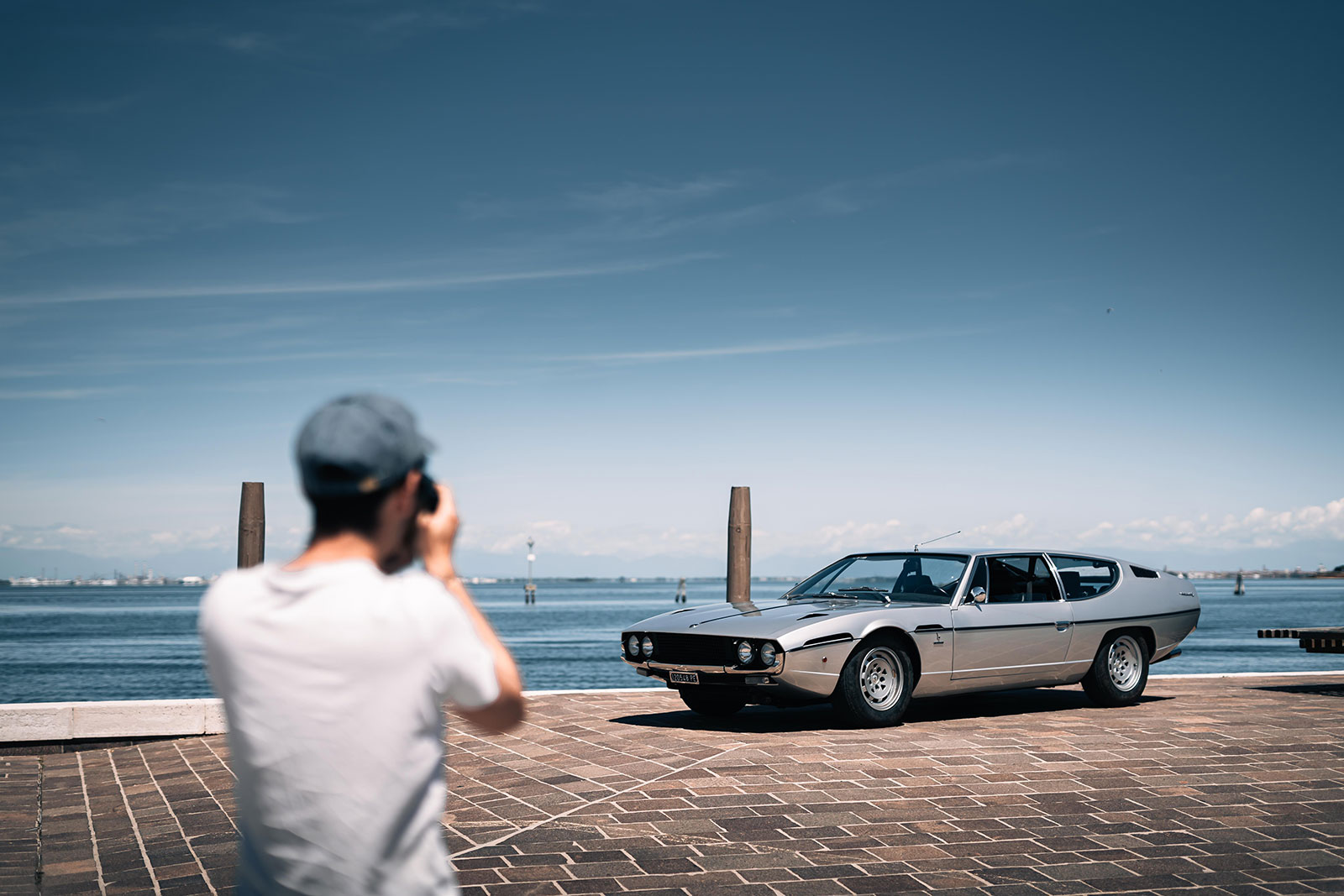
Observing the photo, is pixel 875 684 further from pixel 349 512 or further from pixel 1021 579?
pixel 349 512

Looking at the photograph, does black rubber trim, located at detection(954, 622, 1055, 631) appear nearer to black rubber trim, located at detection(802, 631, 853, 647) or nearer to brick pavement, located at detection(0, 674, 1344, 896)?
brick pavement, located at detection(0, 674, 1344, 896)

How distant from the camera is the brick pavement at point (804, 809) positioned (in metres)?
5.38

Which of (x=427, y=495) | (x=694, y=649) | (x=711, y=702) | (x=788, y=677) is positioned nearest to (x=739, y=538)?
(x=711, y=702)

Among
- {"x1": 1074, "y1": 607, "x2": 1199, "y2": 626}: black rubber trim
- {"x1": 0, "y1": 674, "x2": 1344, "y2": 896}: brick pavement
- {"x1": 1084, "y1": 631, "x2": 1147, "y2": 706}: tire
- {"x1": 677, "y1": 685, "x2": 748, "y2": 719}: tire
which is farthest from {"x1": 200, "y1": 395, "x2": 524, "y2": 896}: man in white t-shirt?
{"x1": 1084, "y1": 631, "x2": 1147, "y2": 706}: tire

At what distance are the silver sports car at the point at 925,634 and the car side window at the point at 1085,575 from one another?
15mm

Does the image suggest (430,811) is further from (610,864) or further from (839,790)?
(839,790)

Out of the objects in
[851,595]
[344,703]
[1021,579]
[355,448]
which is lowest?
[851,595]

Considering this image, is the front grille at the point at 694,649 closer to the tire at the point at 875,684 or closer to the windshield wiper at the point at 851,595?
the tire at the point at 875,684

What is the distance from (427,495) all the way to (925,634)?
27.6ft

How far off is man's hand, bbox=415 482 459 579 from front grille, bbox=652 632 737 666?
755cm

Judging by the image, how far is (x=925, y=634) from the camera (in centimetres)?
997

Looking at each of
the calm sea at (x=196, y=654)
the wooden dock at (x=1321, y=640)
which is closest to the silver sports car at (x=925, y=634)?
the wooden dock at (x=1321, y=640)

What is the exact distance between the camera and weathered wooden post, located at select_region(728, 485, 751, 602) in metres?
14.1

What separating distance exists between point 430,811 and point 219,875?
13.5ft
